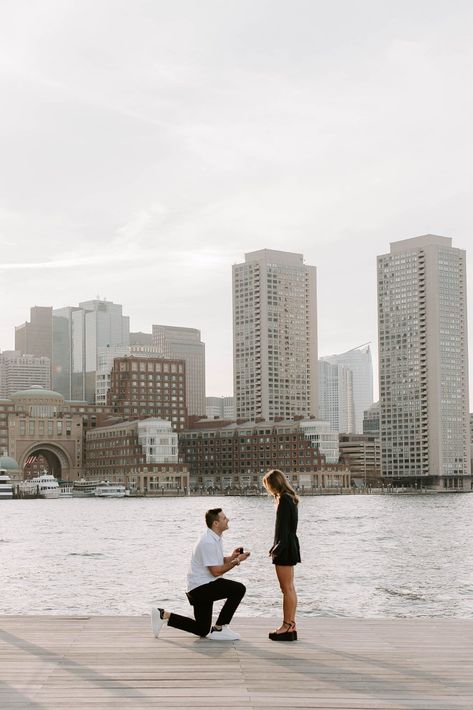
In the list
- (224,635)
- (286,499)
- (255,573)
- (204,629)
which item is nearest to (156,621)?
(204,629)

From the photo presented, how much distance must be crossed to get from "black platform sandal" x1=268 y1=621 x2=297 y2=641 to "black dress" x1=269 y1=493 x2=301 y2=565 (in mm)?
1096

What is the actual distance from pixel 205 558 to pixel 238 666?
3.25 meters

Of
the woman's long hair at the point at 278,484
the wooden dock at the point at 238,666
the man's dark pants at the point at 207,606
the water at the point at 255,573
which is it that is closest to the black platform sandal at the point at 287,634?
the wooden dock at the point at 238,666

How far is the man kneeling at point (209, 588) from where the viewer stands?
17906 millimetres

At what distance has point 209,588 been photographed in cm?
1833

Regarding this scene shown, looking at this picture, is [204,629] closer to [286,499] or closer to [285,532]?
[285,532]

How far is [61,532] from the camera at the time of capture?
99188 mm

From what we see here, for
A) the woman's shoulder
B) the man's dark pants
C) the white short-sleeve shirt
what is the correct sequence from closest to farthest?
the woman's shoulder
the man's dark pants
the white short-sleeve shirt

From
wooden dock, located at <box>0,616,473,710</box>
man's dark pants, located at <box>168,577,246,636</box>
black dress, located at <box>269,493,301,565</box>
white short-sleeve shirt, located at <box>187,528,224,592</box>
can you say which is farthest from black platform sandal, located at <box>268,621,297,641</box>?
white short-sleeve shirt, located at <box>187,528,224,592</box>

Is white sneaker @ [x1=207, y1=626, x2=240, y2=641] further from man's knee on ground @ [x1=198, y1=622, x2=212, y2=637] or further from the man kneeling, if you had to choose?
man's knee on ground @ [x1=198, y1=622, x2=212, y2=637]

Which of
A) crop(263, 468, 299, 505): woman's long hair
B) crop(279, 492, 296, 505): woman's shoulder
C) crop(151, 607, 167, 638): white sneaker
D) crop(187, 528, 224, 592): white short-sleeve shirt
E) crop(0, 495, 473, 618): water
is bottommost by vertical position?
crop(0, 495, 473, 618): water

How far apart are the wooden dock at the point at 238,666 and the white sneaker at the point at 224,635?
166mm

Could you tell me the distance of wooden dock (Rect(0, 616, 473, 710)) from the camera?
13.0 m

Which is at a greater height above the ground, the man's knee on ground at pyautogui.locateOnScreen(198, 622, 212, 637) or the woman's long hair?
the woman's long hair
